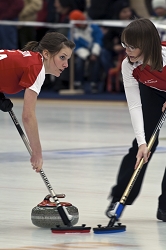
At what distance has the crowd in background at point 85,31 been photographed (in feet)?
57.4

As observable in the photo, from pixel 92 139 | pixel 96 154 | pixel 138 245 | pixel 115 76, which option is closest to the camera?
pixel 138 245

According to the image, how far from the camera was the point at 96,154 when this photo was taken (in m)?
10.0

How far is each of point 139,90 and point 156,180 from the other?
2.04 m

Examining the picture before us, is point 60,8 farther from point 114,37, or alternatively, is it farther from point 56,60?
point 56,60

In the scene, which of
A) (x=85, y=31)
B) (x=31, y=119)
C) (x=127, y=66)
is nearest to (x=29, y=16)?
(x=85, y=31)

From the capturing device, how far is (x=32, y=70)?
5.79m

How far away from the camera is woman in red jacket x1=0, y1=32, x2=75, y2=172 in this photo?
225 inches

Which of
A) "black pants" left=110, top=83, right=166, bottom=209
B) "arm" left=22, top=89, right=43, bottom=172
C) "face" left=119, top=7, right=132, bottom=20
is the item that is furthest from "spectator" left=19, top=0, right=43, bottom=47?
"arm" left=22, top=89, right=43, bottom=172

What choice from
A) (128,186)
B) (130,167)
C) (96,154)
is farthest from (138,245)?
(96,154)

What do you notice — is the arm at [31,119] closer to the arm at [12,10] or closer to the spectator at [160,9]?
the spectator at [160,9]

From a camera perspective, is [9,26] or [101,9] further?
[9,26]

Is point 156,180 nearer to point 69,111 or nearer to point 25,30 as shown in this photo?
point 69,111

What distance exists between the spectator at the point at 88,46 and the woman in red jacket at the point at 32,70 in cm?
1134

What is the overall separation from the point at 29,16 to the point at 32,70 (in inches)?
493
